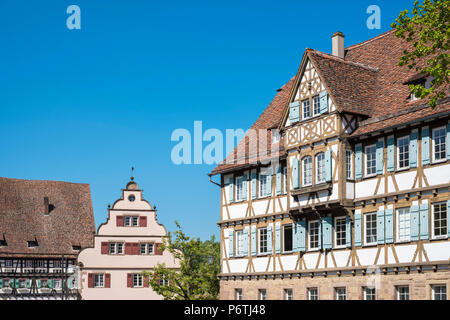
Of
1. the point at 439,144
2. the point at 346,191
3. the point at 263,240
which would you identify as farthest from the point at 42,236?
the point at 439,144

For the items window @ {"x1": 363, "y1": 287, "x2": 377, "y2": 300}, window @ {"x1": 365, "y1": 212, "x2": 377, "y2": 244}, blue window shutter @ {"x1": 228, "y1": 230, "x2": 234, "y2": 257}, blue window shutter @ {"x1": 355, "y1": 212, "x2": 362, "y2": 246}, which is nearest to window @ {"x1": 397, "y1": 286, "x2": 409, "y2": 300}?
window @ {"x1": 363, "y1": 287, "x2": 377, "y2": 300}

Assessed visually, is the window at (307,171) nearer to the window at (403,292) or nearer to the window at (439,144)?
the window at (403,292)

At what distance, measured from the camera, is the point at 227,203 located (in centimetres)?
3831

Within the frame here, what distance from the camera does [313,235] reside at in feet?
106

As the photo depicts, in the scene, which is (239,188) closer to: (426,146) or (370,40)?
(370,40)

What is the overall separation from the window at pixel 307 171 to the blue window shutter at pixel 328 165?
1.37 m

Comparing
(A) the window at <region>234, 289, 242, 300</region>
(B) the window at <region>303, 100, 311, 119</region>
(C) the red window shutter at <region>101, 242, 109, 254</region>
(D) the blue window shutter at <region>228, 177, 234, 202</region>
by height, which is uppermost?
(B) the window at <region>303, 100, 311, 119</region>

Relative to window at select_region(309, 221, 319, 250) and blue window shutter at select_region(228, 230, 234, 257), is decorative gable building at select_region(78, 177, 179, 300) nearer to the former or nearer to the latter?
blue window shutter at select_region(228, 230, 234, 257)

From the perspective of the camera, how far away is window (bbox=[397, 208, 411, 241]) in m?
27.6

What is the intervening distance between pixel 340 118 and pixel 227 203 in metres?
10.1

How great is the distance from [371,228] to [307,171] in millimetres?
4182

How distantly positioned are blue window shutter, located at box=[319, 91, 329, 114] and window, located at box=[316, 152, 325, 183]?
1.88 m
